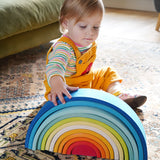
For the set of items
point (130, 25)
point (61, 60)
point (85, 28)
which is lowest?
point (61, 60)

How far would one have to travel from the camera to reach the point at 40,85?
144cm

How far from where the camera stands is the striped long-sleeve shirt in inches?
37.0

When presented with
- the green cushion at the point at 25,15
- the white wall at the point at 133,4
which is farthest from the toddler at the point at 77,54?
the white wall at the point at 133,4

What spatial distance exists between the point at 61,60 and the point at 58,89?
0.17 meters

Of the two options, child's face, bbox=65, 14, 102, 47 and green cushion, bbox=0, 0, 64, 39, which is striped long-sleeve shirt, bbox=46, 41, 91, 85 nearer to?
child's face, bbox=65, 14, 102, 47

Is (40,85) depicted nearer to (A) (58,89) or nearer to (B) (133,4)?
(A) (58,89)

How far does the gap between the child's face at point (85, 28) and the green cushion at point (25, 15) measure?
1.64 ft

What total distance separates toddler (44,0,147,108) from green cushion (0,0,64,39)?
45 centimetres

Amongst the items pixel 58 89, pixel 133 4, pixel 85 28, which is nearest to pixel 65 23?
pixel 85 28

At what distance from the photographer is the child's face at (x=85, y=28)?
3.24 ft

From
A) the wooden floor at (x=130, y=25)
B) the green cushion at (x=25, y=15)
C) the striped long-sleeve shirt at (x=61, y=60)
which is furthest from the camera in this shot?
the wooden floor at (x=130, y=25)

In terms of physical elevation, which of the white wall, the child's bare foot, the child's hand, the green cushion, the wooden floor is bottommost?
the child's hand

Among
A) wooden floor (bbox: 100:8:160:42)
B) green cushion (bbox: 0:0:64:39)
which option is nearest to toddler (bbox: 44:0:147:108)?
green cushion (bbox: 0:0:64:39)

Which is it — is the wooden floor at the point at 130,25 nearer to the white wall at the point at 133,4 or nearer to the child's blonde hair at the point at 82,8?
the white wall at the point at 133,4
